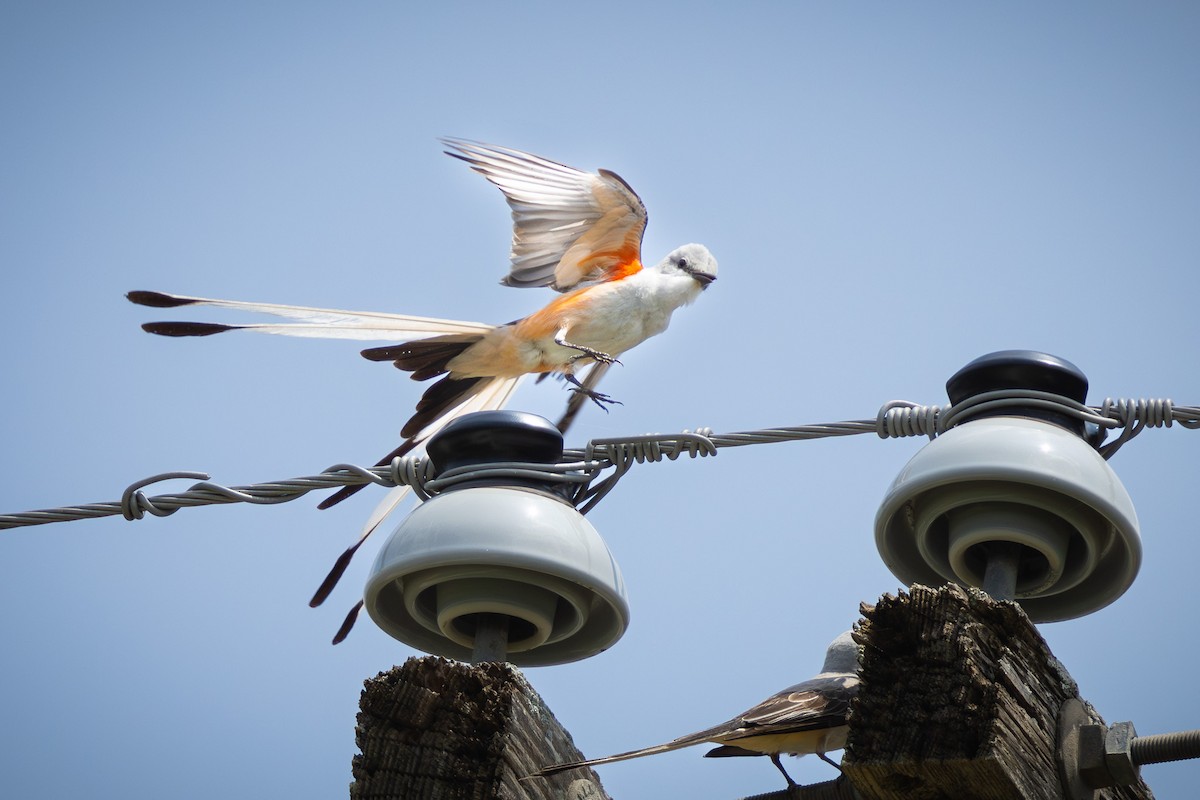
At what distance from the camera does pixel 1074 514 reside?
2.11 m

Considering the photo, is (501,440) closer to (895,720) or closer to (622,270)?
(895,720)

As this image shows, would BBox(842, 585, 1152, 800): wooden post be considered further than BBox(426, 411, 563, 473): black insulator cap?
No

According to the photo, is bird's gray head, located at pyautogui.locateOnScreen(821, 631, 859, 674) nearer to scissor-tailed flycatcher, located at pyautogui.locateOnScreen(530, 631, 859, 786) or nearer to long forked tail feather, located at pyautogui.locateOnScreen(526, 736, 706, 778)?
scissor-tailed flycatcher, located at pyautogui.locateOnScreen(530, 631, 859, 786)

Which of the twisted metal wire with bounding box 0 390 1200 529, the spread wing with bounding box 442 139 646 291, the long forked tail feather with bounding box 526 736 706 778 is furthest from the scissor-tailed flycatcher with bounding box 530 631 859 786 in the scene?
the spread wing with bounding box 442 139 646 291

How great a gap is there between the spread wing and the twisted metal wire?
13.7 ft

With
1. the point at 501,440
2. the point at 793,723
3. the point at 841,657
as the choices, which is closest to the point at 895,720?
the point at 793,723

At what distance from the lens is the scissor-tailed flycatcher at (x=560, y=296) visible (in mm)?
6770

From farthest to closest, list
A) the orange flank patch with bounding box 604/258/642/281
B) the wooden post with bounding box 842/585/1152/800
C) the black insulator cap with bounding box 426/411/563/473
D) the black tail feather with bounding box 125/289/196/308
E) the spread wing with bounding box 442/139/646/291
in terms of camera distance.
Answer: the orange flank patch with bounding box 604/258/642/281
the spread wing with bounding box 442/139/646/291
the black tail feather with bounding box 125/289/196/308
the black insulator cap with bounding box 426/411/563/473
the wooden post with bounding box 842/585/1152/800

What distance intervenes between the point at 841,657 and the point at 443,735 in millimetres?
1333

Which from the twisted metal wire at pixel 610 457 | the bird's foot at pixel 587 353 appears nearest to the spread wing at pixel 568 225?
the bird's foot at pixel 587 353

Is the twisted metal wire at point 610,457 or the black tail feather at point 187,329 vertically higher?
the black tail feather at point 187,329

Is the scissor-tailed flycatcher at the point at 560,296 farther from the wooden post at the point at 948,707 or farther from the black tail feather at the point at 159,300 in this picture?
the wooden post at the point at 948,707

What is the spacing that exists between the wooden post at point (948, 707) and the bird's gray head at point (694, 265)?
5.78 m

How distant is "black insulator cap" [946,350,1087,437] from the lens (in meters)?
2.28
